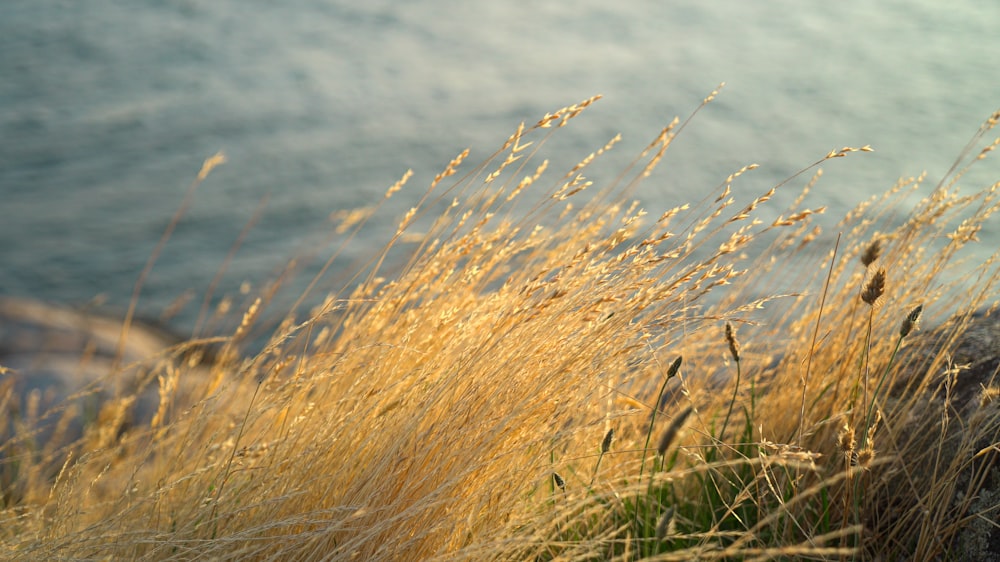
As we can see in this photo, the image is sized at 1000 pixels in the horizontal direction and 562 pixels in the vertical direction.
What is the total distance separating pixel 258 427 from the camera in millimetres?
2613

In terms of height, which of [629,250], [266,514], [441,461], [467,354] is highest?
[629,250]

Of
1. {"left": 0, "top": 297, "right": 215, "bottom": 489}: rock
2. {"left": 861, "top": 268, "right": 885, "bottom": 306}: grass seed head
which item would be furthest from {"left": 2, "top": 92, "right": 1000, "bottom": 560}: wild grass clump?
{"left": 0, "top": 297, "right": 215, "bottom": 489}: rock

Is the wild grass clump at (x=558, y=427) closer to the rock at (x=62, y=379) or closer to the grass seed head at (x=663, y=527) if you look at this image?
the grass seed head at (x=663, y=527)

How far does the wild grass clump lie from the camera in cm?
164

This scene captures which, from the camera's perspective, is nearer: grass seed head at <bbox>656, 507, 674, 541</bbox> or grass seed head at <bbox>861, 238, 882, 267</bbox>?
grass seed head at <bbox>656, 507, 674, 541</bbox>

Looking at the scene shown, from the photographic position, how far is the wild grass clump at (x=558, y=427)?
1636 mm

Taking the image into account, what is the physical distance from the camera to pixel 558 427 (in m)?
1.76

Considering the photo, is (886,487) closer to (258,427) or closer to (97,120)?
(258,427)

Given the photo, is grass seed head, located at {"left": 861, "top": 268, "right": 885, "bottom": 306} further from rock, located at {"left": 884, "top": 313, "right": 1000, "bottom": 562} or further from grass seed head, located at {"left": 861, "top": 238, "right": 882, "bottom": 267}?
rock, located at {"left": 884, "top": 313, "right": 1000, "bottom": 562}

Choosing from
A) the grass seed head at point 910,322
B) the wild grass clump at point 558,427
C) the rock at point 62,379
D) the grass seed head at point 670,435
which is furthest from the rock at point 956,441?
the rock at point 62,379

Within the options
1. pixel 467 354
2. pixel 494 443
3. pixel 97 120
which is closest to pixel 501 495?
pixel 494 443

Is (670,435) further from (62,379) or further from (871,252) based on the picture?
(62,379)

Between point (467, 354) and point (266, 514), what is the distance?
0.53 metres

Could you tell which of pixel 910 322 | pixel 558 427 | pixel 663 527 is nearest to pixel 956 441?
pixel 910 322
